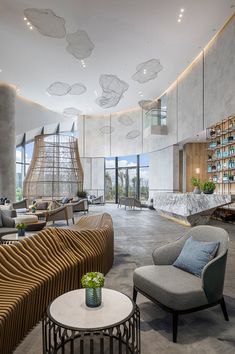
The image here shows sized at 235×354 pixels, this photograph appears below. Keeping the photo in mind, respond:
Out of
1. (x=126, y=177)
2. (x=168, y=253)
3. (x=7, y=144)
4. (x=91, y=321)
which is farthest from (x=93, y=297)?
(x=126, y=177)

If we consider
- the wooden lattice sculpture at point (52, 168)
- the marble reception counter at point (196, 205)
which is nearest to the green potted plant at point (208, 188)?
the marble reception counter at point (196, 205)

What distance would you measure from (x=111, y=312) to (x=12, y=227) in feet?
15.1

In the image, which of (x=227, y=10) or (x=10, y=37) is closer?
(x=227, y=10)

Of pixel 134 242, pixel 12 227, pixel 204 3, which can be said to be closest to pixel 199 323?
pixel 134 242

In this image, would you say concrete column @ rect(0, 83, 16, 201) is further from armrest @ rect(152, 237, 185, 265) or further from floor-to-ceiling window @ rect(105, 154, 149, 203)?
armrest @ rect(152, 237, 185, 265)

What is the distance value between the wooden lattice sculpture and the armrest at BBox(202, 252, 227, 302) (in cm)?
1104

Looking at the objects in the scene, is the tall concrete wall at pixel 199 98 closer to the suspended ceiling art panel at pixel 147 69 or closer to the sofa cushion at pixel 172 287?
the suspended ceiling art panel at pixel 147 69

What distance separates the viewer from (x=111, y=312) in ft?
6.33

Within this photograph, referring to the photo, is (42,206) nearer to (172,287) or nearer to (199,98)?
(199,98)

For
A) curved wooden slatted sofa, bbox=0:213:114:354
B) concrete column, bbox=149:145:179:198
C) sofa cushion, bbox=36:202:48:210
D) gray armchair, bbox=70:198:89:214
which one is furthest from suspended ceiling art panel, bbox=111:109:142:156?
curved wooden slatted sofa, bbox=0:213:114:354

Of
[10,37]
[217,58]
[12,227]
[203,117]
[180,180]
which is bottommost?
[12,227]

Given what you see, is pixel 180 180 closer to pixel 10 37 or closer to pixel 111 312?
pixel 10 37

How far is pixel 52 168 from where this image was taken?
12.8 meters

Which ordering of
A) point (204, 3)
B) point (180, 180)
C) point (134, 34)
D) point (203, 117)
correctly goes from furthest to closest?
point (180, 180) < point (203, 117) < point (134, 34) < point (204, 3)
